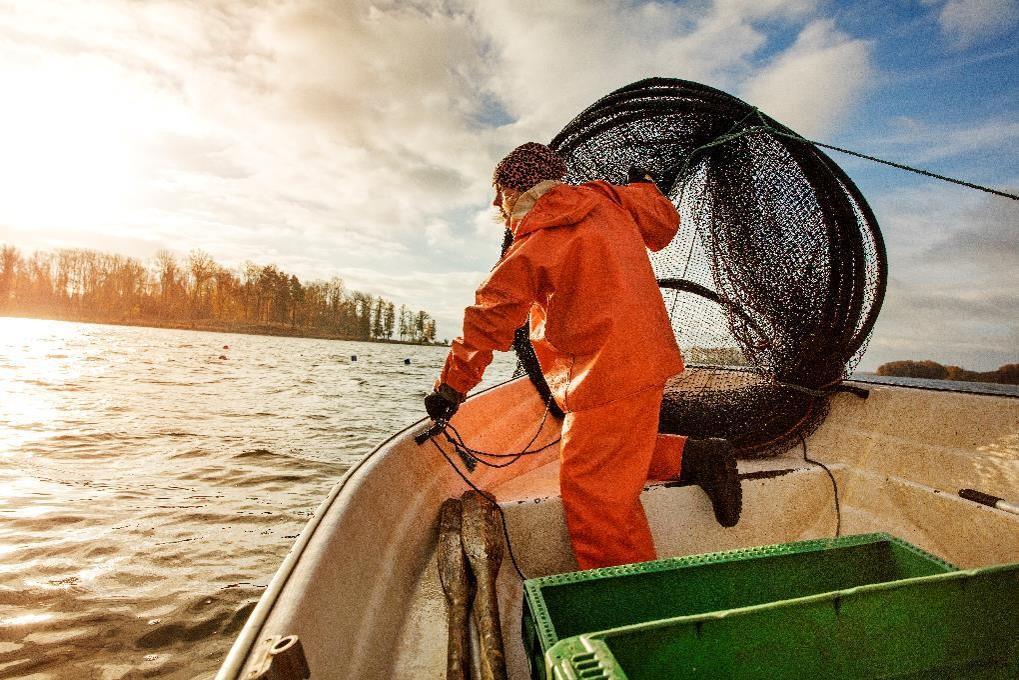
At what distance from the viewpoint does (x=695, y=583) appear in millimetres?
1460

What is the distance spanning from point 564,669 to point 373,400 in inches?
533

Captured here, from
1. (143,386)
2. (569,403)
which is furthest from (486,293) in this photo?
(143,386)

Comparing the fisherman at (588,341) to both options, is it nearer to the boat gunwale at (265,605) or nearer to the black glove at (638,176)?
the boat gunwale at (265,605)

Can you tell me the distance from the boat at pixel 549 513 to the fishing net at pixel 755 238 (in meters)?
0.44

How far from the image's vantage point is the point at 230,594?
10.1 ft

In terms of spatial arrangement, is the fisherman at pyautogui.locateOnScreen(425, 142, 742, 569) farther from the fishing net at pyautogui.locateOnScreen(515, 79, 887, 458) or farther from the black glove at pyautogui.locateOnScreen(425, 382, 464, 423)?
the fishing net at pyautogui.locateOnScreen(515, 79, 887, 458)

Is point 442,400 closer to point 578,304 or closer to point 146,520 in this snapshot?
point 578,304

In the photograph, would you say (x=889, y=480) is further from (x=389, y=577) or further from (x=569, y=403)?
(x=389, y=577)

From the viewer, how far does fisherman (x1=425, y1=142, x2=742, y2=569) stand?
216 cm

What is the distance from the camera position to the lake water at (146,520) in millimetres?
2627

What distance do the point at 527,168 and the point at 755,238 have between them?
1.83 m

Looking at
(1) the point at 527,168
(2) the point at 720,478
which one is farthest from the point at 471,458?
(1) the point at 527,168

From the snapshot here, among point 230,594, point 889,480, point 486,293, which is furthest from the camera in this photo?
point 230,594

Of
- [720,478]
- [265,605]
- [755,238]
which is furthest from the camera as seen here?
[755,238]
